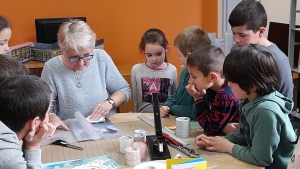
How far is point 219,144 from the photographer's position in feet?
4.91

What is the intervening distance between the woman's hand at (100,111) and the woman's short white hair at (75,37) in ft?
1.14

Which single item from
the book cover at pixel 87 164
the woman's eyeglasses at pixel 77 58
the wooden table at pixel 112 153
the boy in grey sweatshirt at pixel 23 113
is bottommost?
the wooden table at pixel 112 153

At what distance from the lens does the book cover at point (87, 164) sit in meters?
1.39

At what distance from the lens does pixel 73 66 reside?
81.4 inches

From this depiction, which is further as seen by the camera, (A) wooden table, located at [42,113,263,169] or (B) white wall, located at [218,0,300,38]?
(B) white wall, located at [218,0,300,38]

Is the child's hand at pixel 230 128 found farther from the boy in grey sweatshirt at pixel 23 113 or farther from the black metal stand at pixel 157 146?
the boy in grey sweatshirt at pixel 23 113

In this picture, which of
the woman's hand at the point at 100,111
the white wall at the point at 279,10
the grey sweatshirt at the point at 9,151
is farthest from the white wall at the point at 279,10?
the grey sweatshirt at the point at 9,151

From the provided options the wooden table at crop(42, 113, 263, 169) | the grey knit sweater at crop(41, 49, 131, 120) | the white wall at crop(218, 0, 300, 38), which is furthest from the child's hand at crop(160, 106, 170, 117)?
the white wall at crop(218, 0, 300, 38)

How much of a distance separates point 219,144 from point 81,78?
3.29 feet

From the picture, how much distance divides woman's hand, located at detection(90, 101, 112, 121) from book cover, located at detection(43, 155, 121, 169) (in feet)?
1.69

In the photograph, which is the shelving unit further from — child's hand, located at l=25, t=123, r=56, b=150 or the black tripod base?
child's hand, located at l=25, t=123, r=56, b=150

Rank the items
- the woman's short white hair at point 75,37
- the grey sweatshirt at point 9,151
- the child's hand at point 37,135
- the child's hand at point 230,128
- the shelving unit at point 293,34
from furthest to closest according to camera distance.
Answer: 1. the shelving unit at point 293,34
2. the woman's short white hair at point 75,37
3. the child's hand at point 230,128
4. the child's hand at point 37,135
5. the grey sweatshirt at point 9,151

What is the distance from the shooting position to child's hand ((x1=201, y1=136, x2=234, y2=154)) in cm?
148

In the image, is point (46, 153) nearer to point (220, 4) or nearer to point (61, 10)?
point (61, 10)
